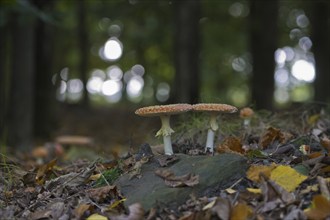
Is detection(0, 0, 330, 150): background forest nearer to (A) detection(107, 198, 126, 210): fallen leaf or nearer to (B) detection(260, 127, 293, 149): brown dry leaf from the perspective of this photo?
(B) detection(260, 127, 293, 149): brown dry leaf

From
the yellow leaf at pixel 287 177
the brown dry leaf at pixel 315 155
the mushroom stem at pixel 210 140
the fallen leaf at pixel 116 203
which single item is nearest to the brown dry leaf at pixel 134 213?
the fallen leaf at pixel 116 203

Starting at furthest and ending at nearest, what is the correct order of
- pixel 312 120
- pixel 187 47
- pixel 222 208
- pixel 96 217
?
pixel 187 47 → pixel 312 120 → pixel 96 217 → pixel 222 208

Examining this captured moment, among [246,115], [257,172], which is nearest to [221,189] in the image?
[257,172]

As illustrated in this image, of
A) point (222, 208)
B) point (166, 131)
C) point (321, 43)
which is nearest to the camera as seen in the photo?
point (222, 208)

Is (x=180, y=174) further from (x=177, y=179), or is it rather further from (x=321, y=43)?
(x=321, y=43)

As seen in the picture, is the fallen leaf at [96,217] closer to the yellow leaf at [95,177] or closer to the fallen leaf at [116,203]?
the fallen leaf at [116,203]
